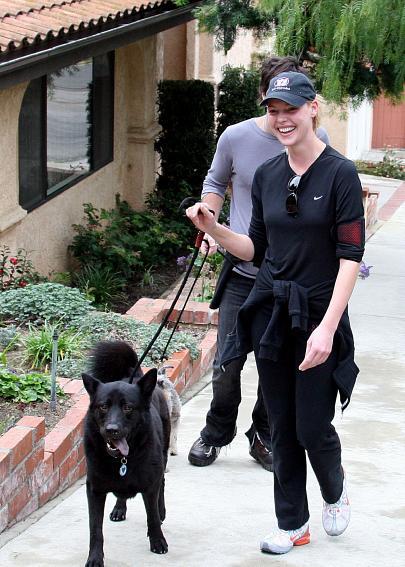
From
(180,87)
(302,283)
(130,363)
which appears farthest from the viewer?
(180,87)

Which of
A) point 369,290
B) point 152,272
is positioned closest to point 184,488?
point 369,290

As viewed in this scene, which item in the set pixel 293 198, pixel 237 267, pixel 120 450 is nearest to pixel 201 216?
pixel 293 198

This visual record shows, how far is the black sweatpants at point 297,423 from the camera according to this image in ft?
13.2

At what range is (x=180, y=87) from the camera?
13.7 meters

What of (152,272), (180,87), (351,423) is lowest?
(152,272)

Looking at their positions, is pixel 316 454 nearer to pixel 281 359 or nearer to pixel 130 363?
pixel 281 359

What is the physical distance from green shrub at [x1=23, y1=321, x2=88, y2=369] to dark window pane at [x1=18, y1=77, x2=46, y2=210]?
3.17m

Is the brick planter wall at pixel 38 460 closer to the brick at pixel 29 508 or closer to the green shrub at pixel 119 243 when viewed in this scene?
the brick at pixel 29 508

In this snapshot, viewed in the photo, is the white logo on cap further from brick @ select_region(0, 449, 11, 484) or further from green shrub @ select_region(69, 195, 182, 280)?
green shrub @ select_region(69, 195, 182, 280)

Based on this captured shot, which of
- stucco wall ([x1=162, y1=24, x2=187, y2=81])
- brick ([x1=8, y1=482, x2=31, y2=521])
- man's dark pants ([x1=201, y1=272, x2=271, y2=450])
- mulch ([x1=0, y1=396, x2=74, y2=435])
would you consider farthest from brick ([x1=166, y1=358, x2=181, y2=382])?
stucco wall ([x1=162, y1=24, x2=187, y2=81])

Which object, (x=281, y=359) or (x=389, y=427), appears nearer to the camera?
(x=281, y=359)

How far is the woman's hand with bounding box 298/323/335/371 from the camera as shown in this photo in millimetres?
3832

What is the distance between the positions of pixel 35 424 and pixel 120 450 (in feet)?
3.01

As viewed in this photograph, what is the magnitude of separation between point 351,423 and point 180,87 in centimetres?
812
